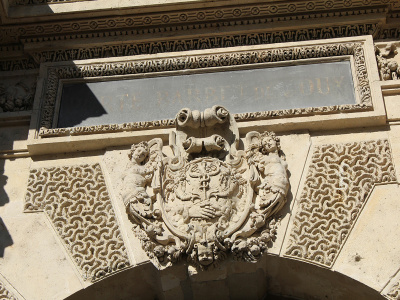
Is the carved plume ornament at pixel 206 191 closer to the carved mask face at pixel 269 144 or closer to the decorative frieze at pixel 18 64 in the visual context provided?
the carved mask face at pixel 269 144

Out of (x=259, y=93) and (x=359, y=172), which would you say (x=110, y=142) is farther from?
(x=359, y=172)

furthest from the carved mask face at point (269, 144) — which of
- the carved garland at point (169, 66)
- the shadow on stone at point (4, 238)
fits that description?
the shadow on stone at point (4, 238)

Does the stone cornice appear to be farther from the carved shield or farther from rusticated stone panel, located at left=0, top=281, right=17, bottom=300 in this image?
rusticated stone panel, located at left=0, top=281, right=17, bottom=300

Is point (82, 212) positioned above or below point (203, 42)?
below

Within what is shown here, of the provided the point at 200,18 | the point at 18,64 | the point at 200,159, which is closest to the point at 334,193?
the point at 200,159

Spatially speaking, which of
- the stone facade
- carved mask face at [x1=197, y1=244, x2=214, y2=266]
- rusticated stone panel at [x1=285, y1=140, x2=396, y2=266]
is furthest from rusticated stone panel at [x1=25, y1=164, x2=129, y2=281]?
rusticated stone panel at [x1=285, y1=140, x2=396, y2=266]

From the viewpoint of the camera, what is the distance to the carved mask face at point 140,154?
5.94m

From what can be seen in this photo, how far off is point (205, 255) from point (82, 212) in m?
1.16

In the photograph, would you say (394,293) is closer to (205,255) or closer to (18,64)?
(205,255)

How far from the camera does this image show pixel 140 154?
19.5 ft

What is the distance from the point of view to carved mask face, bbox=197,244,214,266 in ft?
17.2

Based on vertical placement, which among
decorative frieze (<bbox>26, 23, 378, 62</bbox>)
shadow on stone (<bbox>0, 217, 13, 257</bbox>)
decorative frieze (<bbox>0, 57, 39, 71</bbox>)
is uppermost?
decorative frieze (<bbox>26, 23, 378, 62</bbox>)

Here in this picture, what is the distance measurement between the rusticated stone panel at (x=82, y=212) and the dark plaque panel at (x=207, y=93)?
0.54 meters

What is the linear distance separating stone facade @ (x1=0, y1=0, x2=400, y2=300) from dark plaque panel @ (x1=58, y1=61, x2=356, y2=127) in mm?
23
